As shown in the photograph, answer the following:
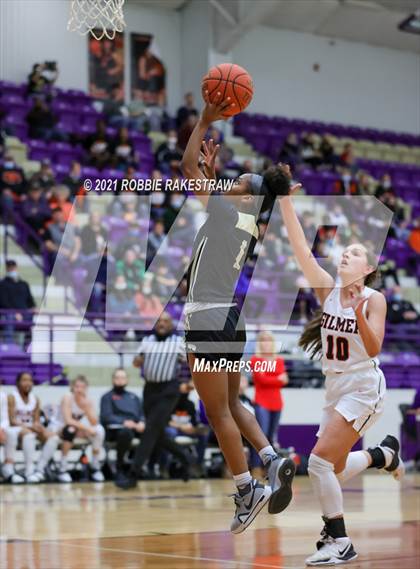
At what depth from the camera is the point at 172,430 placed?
14227 mm

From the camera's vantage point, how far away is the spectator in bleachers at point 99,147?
1884 centimetres

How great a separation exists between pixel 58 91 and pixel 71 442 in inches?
396

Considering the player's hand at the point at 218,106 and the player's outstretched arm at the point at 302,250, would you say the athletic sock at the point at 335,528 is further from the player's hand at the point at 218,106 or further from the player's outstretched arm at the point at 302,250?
the player's hand at the point at 218,106

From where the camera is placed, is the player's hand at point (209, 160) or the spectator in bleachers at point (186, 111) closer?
the player's hand at point (209, 160)

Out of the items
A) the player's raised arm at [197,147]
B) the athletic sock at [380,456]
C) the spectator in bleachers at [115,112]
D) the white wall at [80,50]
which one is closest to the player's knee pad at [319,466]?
the athletic sock at [380,456]

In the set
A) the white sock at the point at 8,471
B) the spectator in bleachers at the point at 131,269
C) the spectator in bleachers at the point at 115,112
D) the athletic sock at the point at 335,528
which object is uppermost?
the spectator in bleachers at the point at 115,112

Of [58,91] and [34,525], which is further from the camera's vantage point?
[58,91]

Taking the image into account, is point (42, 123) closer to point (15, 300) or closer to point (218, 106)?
point (15, 300)

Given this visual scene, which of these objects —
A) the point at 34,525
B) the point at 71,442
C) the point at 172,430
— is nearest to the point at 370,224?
the point at 172,430

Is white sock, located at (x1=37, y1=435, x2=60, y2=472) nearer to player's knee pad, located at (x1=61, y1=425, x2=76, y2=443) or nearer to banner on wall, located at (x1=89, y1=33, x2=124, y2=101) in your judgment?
player's knee pad, located at (x1=61, y1=425, x2=76, y2=443)

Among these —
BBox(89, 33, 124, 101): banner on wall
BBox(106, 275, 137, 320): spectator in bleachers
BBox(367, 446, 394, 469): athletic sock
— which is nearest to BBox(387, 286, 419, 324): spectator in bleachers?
BBox(106, 275, 137, 320): spectator in bleachers

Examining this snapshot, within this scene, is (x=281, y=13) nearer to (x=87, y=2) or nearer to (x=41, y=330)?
(x=41, y=330)

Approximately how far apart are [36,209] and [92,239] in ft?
4.61

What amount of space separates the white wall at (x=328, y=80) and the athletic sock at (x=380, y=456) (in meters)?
18.8
